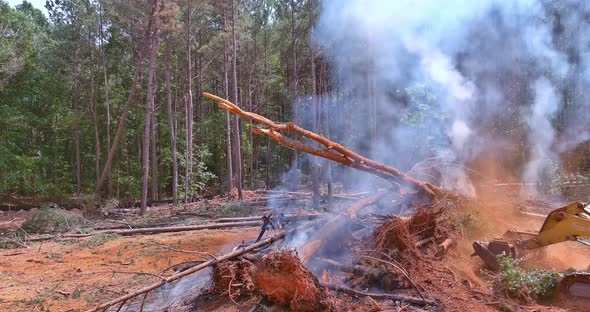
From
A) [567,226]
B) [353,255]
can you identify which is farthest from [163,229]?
[567,226]

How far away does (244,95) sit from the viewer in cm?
3569

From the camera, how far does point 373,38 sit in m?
20.2

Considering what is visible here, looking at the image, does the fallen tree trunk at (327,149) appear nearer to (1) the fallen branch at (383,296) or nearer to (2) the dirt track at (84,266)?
(2) the dirt track at (84,266)

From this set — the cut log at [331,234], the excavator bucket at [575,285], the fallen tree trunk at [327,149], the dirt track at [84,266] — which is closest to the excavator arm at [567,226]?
the excavator bucket at [575,285]

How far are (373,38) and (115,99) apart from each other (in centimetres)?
1909

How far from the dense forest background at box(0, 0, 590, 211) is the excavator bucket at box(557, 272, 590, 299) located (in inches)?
206

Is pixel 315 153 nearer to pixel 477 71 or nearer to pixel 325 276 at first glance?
pixel 325 276

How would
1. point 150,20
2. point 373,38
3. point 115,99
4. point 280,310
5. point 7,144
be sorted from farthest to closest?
point 115,99 → point 7,144 → point 373,38 → point 150,20 → point 280,310

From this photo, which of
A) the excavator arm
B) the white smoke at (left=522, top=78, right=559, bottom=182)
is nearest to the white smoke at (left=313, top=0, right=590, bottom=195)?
the white smoke at (left=522, top=78, right=559, bottom=182)

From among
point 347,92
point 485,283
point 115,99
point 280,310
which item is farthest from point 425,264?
point 347,92

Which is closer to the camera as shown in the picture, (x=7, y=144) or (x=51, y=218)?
(x=51, y=218)

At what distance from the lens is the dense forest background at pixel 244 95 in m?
16.9

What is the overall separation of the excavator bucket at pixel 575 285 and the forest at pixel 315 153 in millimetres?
104

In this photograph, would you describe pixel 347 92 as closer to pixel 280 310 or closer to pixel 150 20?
pixel 150 20
